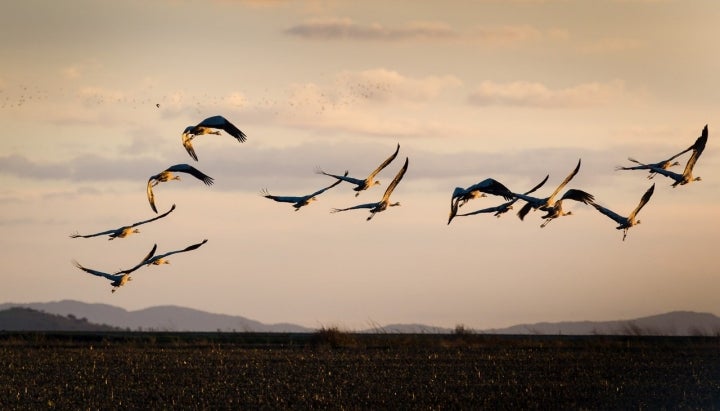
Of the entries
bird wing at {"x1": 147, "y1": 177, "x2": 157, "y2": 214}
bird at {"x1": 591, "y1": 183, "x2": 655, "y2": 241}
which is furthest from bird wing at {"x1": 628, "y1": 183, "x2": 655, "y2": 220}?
bird wing at {"x1": 147, "y1": 177, "x2": 157, "y2": 214}

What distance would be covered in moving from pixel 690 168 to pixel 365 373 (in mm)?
11906

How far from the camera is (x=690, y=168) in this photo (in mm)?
35688

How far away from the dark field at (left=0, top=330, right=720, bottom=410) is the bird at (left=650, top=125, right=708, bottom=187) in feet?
18.8

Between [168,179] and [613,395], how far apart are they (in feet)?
42.7

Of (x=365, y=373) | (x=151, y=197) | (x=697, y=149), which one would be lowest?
(x=365, y=373)

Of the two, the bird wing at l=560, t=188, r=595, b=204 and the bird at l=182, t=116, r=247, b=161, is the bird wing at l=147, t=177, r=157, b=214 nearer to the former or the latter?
the bird at l=182, t=116, r=247, b=161

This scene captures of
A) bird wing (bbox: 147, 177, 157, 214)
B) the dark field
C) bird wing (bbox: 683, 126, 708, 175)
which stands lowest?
the dark field

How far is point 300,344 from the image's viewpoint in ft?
190

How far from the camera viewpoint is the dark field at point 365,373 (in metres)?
33.7

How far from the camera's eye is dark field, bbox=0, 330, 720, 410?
33.7 m

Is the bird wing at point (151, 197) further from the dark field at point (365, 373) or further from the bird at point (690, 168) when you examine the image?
the bird at point (690, 168)

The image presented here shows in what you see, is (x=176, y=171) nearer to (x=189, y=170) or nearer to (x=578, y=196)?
(x=189, y=170)

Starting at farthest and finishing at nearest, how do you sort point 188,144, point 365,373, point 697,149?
point 365,373, point 697,149, point 188,144

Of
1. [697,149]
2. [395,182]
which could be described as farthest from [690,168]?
[395,182]
